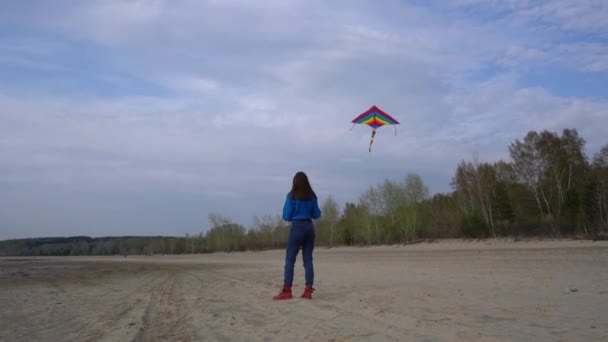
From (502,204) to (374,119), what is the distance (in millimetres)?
32650

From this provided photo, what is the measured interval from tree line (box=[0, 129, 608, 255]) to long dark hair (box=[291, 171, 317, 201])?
102ft

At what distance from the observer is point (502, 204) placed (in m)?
44.3

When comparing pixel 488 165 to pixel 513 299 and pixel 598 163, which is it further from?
pixel 513 299

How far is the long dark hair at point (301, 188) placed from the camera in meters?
7.22

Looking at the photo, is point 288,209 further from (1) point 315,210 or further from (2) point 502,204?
(2) point 502,204

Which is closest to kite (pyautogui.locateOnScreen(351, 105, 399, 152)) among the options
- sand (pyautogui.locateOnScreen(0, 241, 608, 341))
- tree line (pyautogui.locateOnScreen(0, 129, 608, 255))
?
sand (pyautogui.locateOnScreen(0, 241, 608, 341))

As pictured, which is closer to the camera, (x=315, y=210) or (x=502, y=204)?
(x=315, y=210)

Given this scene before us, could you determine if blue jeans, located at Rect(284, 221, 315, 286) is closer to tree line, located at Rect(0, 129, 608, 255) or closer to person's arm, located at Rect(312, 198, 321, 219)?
person's arm, located at Rect(312, 198, 321, 219)

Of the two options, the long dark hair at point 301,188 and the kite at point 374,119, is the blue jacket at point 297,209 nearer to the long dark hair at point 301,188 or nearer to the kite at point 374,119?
the long dark hair at point 301,188

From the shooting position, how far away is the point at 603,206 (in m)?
37.4

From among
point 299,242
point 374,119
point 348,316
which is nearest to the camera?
point 348,316

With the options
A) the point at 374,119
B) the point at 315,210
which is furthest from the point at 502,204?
the point at 315,210

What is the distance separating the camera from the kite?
56.0 feet

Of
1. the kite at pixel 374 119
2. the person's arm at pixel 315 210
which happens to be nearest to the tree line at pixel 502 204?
the kite at pixel 374 119
